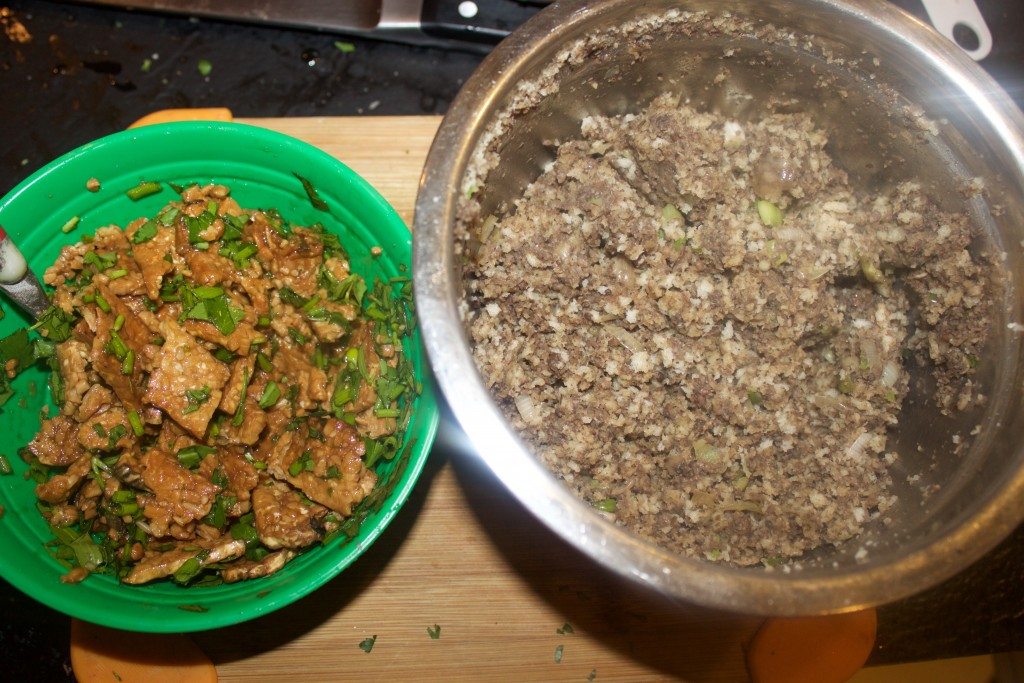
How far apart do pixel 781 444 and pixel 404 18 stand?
1.64 meters

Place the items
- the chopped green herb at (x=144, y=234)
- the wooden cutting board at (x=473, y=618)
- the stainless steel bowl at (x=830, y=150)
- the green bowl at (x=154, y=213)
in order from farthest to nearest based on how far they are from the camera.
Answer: the wooden cutting board at (x=473, y=618)
the chopped green herb at (x=144, y=234)
the green bowl at (x=154, y=213)
the stainless steel bowl at (x=830, y=150)

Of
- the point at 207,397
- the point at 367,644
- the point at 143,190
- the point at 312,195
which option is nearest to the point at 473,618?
the point at 367,644

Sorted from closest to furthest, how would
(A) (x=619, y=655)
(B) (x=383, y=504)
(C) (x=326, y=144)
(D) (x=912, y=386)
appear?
(B) (x=383, y=504) < (D) (x=912, y=386) < (A) (x=619, y=655) < (C) (x=326, y=144)

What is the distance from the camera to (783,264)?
1.59 metres

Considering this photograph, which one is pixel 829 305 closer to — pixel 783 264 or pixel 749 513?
pixel 783 264

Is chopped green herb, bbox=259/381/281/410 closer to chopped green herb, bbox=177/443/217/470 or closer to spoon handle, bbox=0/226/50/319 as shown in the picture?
chopped green herb, bbox=177/443/217/470

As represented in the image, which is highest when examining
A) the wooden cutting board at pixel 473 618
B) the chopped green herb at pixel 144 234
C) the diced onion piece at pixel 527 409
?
the diced onion piece at pixel 527 409

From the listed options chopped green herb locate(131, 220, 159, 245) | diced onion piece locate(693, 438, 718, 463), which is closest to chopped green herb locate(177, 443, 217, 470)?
chopped green herb locate(131, 220, 159, 245)

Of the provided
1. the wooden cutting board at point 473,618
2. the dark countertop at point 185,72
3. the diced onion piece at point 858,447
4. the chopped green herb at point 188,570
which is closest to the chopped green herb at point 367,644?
the wooden cutting board at point 473,618

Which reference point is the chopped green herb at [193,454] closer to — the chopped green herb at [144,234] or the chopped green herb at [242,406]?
the chopped green herb at [242,406]

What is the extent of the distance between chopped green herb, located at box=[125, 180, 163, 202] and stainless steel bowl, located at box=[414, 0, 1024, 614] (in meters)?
0.85

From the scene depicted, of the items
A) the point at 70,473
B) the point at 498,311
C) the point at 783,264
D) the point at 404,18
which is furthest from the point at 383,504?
the point at 404,18

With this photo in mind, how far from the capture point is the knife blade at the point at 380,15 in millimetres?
2109

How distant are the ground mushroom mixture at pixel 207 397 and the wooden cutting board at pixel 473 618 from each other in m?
0.31
